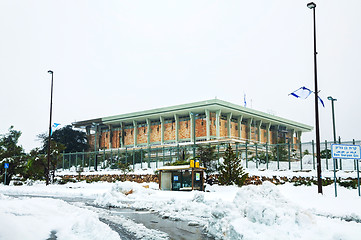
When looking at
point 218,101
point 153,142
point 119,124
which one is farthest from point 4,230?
point 119,124

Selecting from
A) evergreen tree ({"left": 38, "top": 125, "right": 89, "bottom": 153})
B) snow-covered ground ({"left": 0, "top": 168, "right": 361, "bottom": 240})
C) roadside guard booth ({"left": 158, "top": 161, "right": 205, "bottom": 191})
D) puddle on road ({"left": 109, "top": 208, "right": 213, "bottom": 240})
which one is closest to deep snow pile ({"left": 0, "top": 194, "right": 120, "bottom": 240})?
snow-covered ground ({"left": 0, "top": 168, "right": 361, "bottom": 240})

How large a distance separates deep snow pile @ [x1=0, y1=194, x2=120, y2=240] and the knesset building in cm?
5056

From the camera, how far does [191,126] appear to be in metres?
66.5

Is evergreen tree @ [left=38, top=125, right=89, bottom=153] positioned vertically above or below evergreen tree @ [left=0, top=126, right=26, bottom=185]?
above

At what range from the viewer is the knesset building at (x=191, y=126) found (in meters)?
64.3

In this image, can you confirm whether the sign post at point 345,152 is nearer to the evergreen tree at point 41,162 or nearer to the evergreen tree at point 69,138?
the evergreen tree at point 41,162

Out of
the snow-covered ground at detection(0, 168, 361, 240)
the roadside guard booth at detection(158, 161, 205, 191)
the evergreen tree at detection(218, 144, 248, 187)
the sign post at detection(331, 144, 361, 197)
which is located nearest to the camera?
Answer: the snow-covered ground at detection(0, 168, 361, 240)

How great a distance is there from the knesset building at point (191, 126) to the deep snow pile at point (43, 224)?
50565 millimetres

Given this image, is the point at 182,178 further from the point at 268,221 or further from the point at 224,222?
the point at 268,221

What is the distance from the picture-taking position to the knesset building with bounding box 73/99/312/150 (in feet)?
211

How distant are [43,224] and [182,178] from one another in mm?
17133

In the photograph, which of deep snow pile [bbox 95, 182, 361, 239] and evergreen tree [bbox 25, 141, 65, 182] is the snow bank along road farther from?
evergreen tree [bbox 25, 141, 65, 182]

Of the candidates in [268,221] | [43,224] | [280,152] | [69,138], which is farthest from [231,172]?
[69,138]

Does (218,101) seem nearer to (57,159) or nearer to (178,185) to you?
(57,159)
